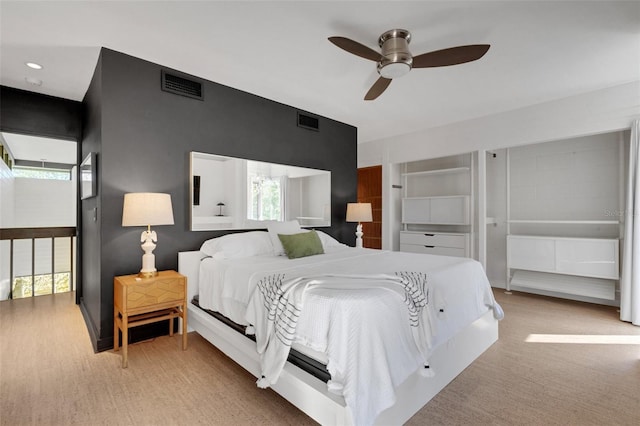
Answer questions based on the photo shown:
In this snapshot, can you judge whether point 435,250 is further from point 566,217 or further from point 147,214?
point 147,214

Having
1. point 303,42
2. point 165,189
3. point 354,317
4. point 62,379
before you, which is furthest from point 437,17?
point 62,379

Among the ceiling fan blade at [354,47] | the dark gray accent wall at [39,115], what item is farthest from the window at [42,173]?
the ceiling fan blade at [354,47]

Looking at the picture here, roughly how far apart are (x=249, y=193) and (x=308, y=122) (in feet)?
4.79

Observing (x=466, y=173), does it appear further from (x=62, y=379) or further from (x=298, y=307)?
(x=62, y=379)

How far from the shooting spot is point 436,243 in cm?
504

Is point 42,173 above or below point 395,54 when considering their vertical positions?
below

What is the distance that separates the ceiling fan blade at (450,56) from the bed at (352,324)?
63.5 inches

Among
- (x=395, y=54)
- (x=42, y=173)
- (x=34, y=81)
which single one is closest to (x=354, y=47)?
(x=395, y=54)

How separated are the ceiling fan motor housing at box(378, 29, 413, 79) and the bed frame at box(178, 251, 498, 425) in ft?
6.75

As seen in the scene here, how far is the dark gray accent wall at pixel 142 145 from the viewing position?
2668 mm

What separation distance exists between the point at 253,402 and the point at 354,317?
99cm

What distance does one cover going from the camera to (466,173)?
16.6ft

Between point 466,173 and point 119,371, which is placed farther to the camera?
point 466,173

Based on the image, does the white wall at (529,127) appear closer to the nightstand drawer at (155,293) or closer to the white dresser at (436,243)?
the white dresser at (436,243)
